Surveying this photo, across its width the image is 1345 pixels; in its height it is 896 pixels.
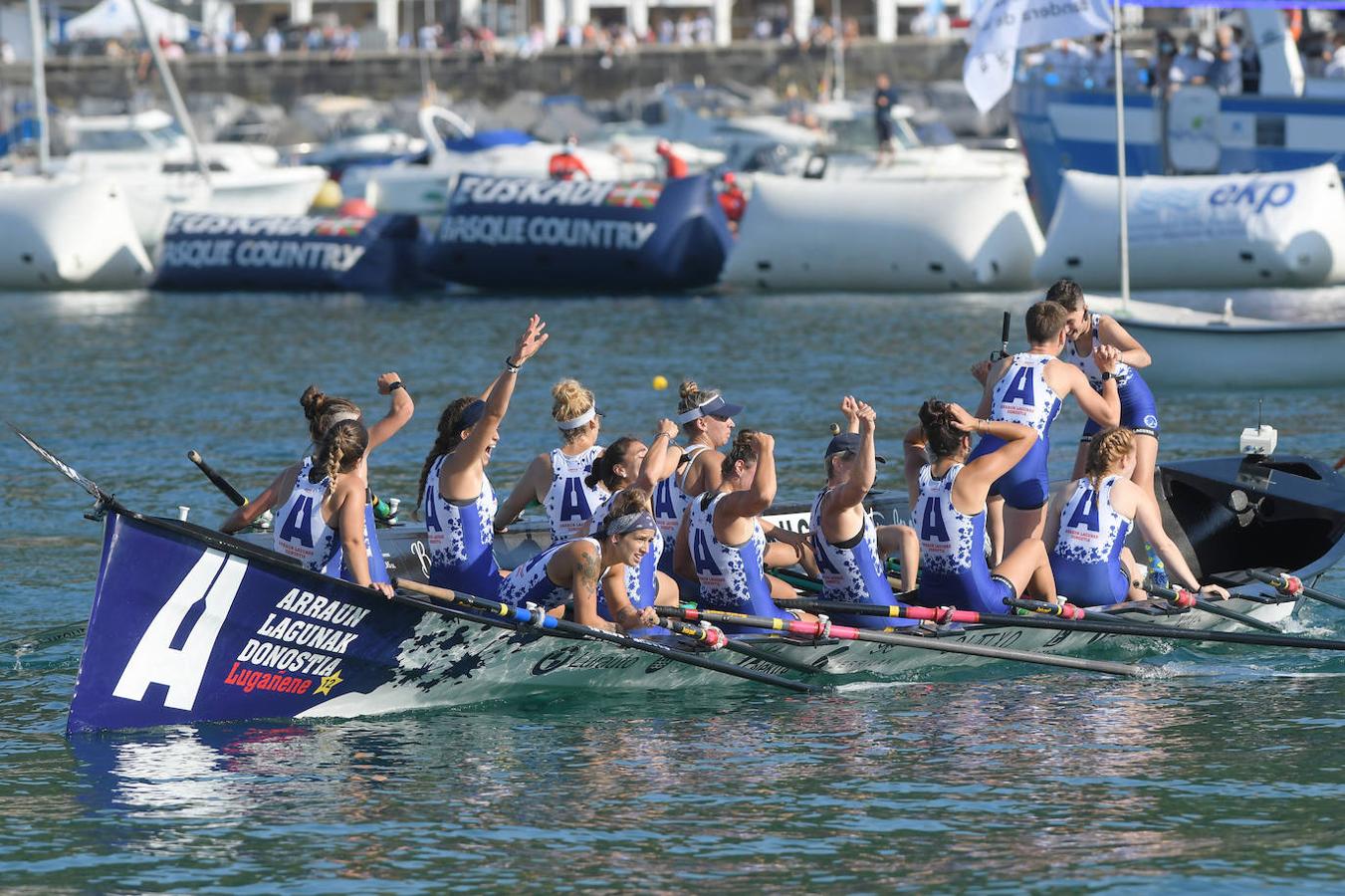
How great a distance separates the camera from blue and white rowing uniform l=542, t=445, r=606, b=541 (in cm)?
1180

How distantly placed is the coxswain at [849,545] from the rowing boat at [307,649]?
307mm

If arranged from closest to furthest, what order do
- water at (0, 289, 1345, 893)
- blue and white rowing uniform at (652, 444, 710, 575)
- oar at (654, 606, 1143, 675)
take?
water at (0, 289, 1345, 893)
oar at (654, 606, 1143, 675)
blue and white rowing uniform at (652, 444, 710, 575)

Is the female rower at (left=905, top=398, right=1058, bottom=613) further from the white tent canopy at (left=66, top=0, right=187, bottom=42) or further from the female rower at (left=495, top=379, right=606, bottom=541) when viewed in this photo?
the white tent canopy at (left=66, top=0, right=187, bottom=42)

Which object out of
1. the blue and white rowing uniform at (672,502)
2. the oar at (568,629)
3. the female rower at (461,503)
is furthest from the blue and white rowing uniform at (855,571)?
the female rower at (461,503)

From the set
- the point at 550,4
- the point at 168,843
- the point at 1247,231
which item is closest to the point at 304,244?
the point at 1247,231

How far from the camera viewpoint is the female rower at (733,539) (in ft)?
35.9

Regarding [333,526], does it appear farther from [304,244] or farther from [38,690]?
[304,244]

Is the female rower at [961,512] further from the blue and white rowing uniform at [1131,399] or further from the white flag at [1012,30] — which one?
the white flag at [1012,30]

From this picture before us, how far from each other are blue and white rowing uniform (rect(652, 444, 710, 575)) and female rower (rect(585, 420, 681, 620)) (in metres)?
0.09

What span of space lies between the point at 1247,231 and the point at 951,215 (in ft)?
14.0

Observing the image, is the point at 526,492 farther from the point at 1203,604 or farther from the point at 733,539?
the point at 1203,604

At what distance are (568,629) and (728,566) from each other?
109 cm

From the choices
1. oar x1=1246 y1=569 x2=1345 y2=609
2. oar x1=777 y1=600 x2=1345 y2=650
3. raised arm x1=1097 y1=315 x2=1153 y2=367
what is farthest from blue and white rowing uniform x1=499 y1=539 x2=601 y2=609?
oar x1=1246 y1=569 x2=1345 y2=609

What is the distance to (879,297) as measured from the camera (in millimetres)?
31031
